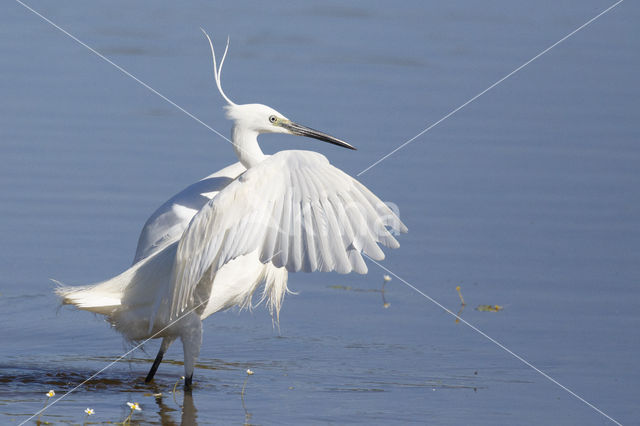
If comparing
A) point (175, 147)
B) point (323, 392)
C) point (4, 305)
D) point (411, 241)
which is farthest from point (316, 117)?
point (323, 392)

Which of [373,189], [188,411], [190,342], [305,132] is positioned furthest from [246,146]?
[373,189]

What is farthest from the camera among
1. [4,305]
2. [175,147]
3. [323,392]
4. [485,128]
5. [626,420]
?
[485,128]

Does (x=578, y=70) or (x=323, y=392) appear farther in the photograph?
(x=578, y=70)

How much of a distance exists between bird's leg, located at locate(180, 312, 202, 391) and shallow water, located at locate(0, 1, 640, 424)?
0.39 feet

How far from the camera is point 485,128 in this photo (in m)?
10.3

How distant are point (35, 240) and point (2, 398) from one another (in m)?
2.34

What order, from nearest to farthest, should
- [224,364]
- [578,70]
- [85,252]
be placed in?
[224,364], [85,252], [578,70]

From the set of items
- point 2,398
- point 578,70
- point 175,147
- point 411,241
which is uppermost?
point 578,70

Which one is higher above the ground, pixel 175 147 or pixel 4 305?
pixel 175 147

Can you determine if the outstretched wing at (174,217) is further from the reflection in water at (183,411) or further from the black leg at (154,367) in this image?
the reflection in water at (183,411)

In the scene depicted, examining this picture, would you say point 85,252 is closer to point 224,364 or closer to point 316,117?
point 224,364

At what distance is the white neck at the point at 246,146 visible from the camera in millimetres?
6355

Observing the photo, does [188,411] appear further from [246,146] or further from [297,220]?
[246,146]

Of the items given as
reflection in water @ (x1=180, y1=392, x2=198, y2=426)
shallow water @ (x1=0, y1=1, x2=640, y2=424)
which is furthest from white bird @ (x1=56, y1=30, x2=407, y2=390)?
shallow water @ (x1=0, y1=1, x2=640, y2=424)
